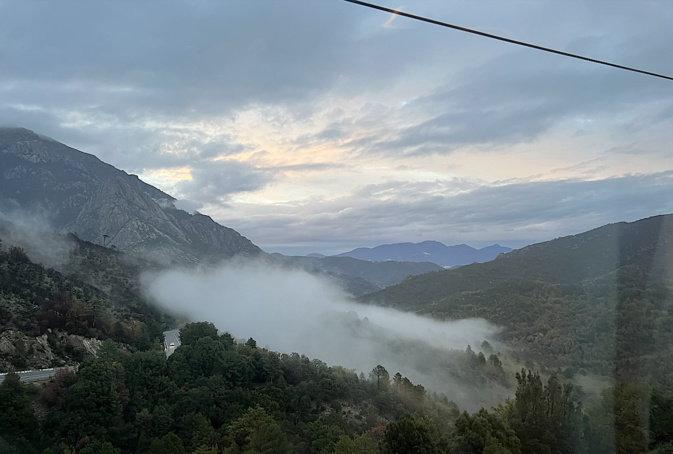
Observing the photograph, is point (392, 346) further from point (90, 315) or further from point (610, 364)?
point (90, 315)

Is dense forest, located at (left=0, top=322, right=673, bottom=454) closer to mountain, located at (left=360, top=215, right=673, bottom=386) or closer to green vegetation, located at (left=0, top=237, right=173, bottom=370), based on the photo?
green vegetation, located at (left=0, top=237, right=173, bottom=370)

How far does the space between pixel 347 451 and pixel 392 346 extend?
165 metres

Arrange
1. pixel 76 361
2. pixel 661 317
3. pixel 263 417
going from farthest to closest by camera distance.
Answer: pixel 661 317 < pixel 76 361 < pixel 263 417

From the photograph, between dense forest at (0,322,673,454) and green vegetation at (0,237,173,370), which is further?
green vegetation at (0,237,173,370)

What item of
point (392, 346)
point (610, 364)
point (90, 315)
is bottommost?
point (392, 346)

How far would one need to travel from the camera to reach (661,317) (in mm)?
125000

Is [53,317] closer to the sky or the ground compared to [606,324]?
closer to the sky

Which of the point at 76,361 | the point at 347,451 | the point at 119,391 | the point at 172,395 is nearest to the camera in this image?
the point at 347,451

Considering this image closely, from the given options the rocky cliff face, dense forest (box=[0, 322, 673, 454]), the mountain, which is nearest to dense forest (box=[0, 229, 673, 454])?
dense forest (box=[0, 322, 673, 454])

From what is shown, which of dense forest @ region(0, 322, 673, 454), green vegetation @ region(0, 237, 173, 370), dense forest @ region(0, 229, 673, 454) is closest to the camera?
dense forest @ region(0, 322, 673, 454)

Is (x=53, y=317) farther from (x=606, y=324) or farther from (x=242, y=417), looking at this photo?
(x=606, y=324)

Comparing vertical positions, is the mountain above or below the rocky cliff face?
below

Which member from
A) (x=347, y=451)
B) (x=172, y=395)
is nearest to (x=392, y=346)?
(x=172, y=395)

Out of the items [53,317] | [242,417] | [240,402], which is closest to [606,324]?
[240,402]
